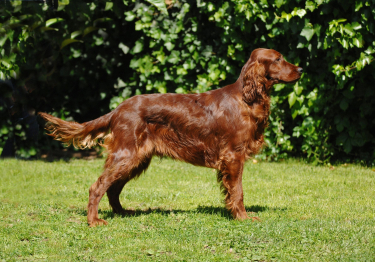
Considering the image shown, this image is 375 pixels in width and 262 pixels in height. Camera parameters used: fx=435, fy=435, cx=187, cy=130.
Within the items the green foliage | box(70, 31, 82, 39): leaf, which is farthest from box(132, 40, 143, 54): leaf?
box(70, 31, 82, 39): leaf

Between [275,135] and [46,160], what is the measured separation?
3.95m

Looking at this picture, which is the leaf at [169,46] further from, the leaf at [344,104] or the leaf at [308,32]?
the leaf at [344,104]

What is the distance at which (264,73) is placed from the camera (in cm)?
445

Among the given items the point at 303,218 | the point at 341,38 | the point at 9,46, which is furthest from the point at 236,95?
the point at 9,46

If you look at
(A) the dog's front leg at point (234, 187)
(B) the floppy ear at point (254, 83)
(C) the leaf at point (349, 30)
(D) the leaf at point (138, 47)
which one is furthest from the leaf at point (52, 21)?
(C) the leaf at point (349, 30)

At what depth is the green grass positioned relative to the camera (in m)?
3.35

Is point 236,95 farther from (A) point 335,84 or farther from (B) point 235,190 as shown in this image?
(A) point 335,84

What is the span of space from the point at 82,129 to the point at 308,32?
360cm

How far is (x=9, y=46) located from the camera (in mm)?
6926

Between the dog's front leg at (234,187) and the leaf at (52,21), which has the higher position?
the leaf at (52,21)

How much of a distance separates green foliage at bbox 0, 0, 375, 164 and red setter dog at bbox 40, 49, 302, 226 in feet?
7.20

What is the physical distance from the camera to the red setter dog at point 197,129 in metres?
4.31

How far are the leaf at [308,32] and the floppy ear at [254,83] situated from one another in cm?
212

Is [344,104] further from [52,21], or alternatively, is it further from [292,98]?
[52,21]
